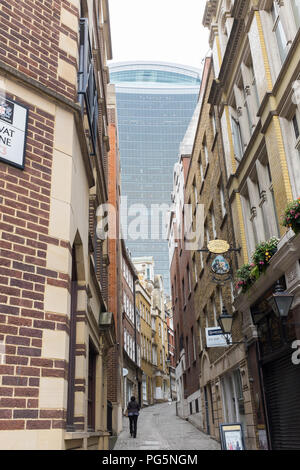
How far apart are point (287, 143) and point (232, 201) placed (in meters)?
4.27

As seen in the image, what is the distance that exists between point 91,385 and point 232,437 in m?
3.46

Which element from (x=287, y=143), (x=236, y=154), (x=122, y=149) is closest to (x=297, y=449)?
(x=287, y=143)

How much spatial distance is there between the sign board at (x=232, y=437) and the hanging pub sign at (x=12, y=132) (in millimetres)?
6319

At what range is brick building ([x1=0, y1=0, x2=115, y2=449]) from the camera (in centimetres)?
458

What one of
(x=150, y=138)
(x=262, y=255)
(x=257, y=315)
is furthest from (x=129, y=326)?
(x=150, y=138)

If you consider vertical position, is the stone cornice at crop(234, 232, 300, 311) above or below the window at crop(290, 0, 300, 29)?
below

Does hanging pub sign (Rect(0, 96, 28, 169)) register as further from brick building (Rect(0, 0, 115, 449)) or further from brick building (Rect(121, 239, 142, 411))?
brick building (Rect(121, 239, 142, 411))

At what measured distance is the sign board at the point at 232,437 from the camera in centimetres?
852

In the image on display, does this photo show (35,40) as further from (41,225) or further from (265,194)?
(265,194)

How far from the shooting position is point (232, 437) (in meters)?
8.59

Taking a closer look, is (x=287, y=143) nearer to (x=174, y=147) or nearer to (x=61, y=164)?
(x=61, y=164)

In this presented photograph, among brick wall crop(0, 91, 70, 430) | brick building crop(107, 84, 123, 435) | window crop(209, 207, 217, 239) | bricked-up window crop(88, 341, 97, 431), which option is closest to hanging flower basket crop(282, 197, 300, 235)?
brick wall crop(0, 91, 70, 430)

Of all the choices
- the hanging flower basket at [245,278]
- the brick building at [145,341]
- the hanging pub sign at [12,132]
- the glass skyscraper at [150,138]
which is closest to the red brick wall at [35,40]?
the hanging pub sign at [12,132]

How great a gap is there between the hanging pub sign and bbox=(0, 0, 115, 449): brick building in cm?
1
